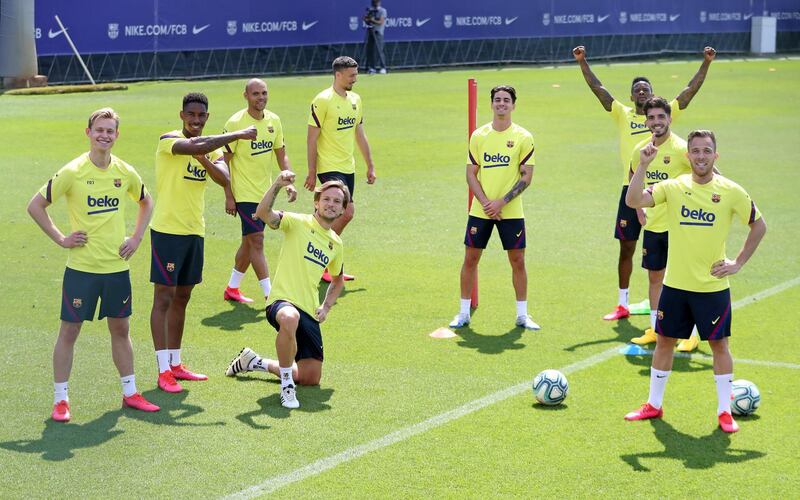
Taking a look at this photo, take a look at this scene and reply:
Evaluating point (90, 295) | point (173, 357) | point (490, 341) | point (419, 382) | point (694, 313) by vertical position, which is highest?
point (90, 295)

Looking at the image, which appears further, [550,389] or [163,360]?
[163,360]

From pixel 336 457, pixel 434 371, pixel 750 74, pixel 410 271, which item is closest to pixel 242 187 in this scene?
pixel 410 271

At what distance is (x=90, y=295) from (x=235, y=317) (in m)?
3.54

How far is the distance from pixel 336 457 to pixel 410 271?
21.0 feet

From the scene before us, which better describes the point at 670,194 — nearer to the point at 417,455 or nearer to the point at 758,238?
the point at 758,238

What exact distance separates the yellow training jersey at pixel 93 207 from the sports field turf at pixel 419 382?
4.12 ft

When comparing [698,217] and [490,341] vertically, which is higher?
[698,217]

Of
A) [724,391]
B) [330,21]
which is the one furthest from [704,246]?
[330,21]

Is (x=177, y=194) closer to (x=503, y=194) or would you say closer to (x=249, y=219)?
(x=249, y=219)

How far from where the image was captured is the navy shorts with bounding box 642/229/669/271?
37.9 ft

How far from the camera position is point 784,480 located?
7934 millimetres

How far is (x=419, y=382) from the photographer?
10164mm

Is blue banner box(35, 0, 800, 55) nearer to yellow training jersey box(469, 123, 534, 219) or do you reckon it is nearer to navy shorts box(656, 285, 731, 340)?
yellow training jersey box(469, 123, 534, 219)

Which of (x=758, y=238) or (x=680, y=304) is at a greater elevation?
(x=758, y=238)
